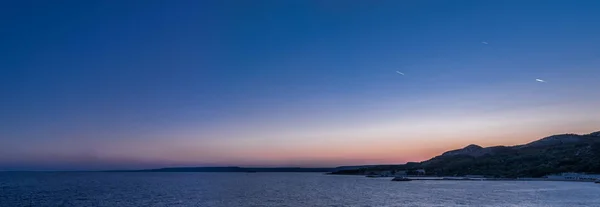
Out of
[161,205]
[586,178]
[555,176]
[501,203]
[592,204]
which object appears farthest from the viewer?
[555,176]

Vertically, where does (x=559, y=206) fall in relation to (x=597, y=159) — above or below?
below

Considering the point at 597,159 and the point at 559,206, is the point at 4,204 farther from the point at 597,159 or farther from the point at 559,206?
the point at 597,159

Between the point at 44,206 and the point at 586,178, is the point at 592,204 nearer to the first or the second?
the point at 44,206

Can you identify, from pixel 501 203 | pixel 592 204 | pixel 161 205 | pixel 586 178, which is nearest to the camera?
pixel 592 204

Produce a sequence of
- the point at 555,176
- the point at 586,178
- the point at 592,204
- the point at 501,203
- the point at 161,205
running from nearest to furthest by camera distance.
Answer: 1. the point at 592,204
2. the point at 501,203
3. the point at 161,205
4. the point at 586,178
5. the point at 555,176

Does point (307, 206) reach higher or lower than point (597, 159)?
lower

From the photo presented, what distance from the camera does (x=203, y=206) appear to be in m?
80.1

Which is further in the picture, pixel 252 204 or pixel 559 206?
pixel 252 204

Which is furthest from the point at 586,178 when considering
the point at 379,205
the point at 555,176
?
the point at 379,205

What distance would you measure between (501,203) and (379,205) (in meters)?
20.9

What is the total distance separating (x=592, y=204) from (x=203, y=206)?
63.9 meters

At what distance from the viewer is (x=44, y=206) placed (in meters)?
80.1

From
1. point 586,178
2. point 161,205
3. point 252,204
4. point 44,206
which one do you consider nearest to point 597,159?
point 586,178

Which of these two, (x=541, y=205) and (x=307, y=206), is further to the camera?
(x=307, y=206)
